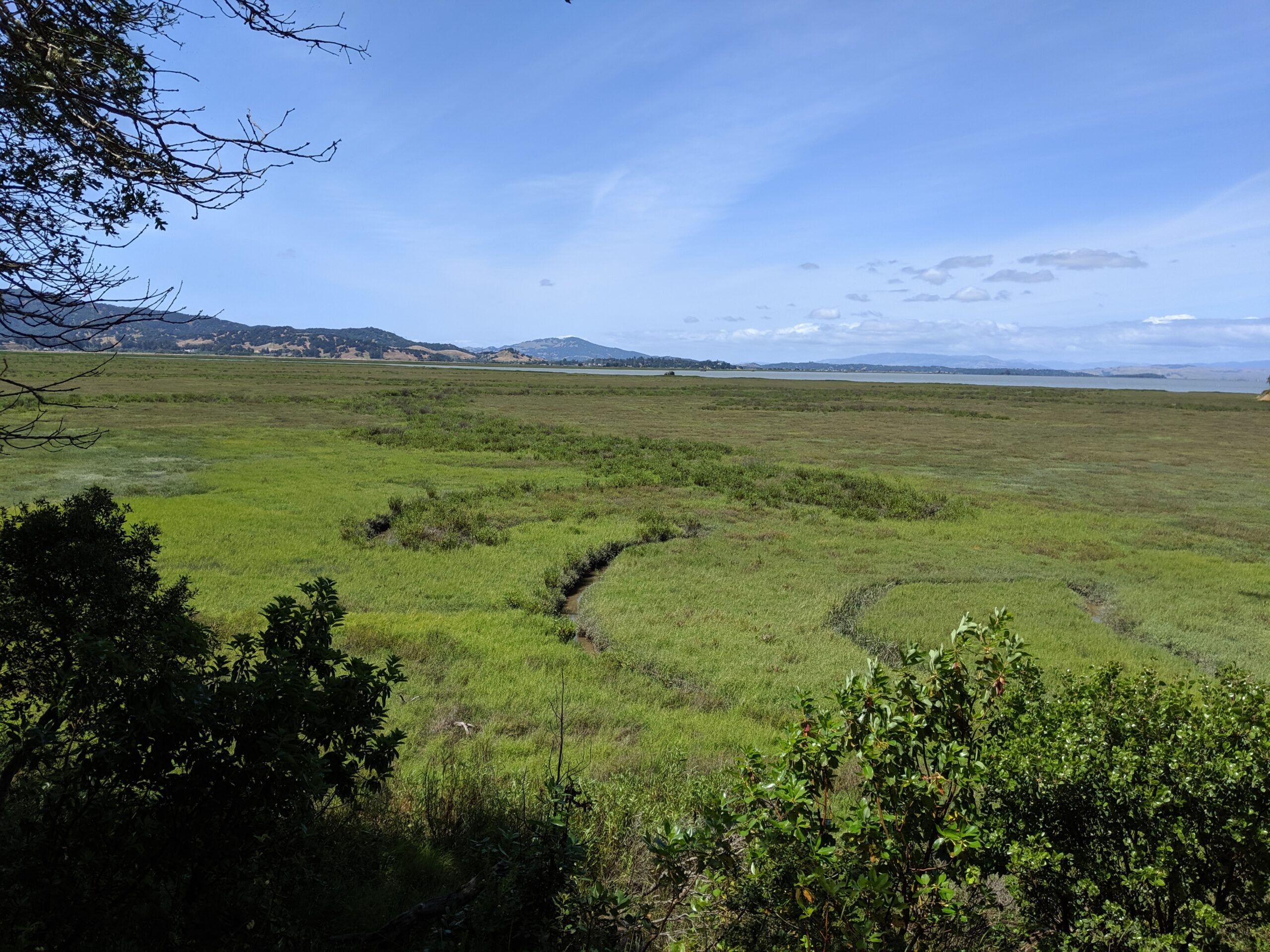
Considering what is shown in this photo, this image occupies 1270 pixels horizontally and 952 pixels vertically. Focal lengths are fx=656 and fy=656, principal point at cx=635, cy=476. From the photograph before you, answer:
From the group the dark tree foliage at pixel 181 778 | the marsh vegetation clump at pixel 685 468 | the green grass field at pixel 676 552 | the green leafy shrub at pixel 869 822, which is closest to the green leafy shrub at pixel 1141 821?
the green leafy shrub at pixel 869 822

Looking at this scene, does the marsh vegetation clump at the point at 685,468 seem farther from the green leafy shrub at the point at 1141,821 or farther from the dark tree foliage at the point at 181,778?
the dark tree foliage at the point at 181,778

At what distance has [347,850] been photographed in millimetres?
5273

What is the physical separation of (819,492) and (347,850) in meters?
25.2

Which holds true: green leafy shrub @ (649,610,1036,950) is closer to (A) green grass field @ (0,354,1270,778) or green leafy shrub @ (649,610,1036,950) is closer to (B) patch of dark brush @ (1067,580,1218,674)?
(A) green grass field @ (0,354,1270,778)

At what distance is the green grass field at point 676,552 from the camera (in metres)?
10.8

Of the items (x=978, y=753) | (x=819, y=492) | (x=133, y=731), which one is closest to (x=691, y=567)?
(x=819, y=492)

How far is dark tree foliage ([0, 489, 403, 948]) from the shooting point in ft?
11.3

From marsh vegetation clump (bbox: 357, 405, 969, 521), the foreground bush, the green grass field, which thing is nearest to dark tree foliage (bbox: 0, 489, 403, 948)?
the foreground bush

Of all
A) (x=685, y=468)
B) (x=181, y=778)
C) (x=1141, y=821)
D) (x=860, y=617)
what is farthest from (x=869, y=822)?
(x=685, y=468)

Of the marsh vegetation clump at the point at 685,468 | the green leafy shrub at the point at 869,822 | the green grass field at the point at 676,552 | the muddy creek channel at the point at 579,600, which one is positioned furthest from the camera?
the marsh vegetation clump at the point at 685,468

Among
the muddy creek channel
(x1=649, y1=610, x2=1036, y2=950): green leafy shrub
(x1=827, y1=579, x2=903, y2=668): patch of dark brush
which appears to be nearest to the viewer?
(x1=649, y1=610, x2=1036, y2=950): green leafy shrub

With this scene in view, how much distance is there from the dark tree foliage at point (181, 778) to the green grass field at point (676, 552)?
400 centimetres

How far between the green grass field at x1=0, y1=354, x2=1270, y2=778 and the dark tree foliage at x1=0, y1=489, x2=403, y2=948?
13.1 ft

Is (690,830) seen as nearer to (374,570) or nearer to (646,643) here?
(646,643)
